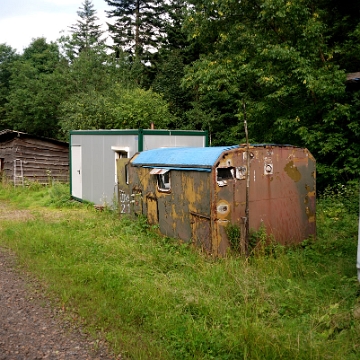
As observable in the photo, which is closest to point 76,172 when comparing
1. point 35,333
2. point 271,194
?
point 271,194

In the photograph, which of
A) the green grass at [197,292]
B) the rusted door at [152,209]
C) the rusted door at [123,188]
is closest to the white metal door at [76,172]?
the rusted door at [123,188]

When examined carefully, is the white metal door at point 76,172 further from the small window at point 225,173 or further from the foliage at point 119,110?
the small window at point 225,173

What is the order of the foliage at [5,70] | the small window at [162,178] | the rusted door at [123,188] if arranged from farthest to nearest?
1. the foliage at [5,70]
2. the rusted door at [123,188]
3. the small window at [162,178]

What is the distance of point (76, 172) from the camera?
15.0 m

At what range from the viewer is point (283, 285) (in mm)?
5754

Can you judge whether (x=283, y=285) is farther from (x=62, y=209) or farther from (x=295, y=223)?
(x=62, y=209)

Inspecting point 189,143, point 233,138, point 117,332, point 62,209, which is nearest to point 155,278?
point 117,332

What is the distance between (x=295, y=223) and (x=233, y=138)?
40.5 feet

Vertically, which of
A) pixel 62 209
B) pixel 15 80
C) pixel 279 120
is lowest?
pixel 62 209

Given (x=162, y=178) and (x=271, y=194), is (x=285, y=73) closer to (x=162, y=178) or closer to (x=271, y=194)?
(x=162, y=178)

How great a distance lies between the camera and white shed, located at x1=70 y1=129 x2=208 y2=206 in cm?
1139

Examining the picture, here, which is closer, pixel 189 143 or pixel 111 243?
pixel 111 243

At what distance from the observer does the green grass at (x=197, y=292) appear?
4.18 m

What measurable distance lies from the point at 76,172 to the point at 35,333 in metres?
10.6
